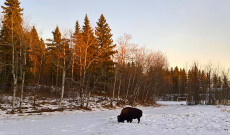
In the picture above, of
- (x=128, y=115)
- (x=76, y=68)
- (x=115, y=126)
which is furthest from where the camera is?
(x=76, y=68)

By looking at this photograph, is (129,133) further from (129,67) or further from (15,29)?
(129,67)

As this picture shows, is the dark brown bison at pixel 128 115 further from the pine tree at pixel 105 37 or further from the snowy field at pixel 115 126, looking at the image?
the pine tree at pixel 105 37

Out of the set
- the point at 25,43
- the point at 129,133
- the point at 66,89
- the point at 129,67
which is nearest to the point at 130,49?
the point at 129,67

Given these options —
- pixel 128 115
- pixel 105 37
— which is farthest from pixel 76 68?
pixel 128 115

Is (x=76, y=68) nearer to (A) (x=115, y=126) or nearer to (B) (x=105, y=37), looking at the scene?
(B) (x=105, y=37)

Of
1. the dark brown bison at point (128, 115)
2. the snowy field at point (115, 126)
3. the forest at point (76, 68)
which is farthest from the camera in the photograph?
the forest at point (76, 68)

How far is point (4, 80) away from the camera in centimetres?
2667

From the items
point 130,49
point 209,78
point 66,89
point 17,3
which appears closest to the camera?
point 17,3

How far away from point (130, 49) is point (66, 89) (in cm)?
1521

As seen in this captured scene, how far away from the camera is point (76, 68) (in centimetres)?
3838

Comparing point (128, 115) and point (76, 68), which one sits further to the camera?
point (76, 68)

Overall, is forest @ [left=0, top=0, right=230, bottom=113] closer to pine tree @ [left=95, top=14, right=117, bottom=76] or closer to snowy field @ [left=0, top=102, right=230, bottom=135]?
pine tree @ [left=95, top=14, right=117, bottom=76]

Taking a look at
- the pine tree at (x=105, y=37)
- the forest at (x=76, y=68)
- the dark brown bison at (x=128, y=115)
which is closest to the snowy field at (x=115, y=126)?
the dark brown bison at (x=128, y=115)

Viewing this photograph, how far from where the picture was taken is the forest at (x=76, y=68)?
22188mm
